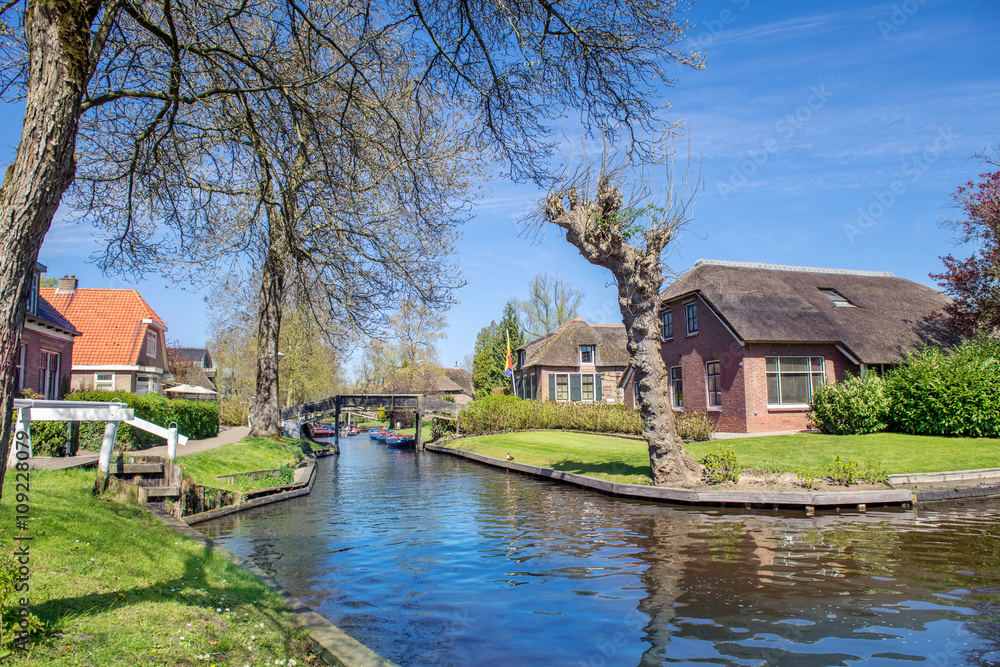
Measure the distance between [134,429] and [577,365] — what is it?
3081cm

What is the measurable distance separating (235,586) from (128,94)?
19.1ft

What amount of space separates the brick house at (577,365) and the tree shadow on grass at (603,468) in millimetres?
25021

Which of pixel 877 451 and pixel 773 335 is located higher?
pixel 773 335

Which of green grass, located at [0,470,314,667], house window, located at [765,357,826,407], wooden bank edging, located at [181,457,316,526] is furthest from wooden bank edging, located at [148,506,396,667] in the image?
house window, located at [765,357,826,407]

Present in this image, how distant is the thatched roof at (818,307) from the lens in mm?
24578

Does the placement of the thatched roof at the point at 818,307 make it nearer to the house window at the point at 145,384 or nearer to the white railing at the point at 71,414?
the white railing at the point at 71,414

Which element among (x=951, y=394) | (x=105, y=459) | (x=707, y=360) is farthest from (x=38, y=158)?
(x=707, y=360)

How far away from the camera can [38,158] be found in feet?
13.2

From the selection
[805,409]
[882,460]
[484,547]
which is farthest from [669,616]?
[805,409]

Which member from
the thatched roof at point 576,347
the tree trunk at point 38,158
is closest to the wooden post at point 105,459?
the tree trunk at point 38,158

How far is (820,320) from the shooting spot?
83.7 ft

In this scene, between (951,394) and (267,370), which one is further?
(267,370)

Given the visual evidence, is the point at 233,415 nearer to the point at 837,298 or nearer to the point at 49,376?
the point at 49,376

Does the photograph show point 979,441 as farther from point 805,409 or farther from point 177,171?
point 177,171
